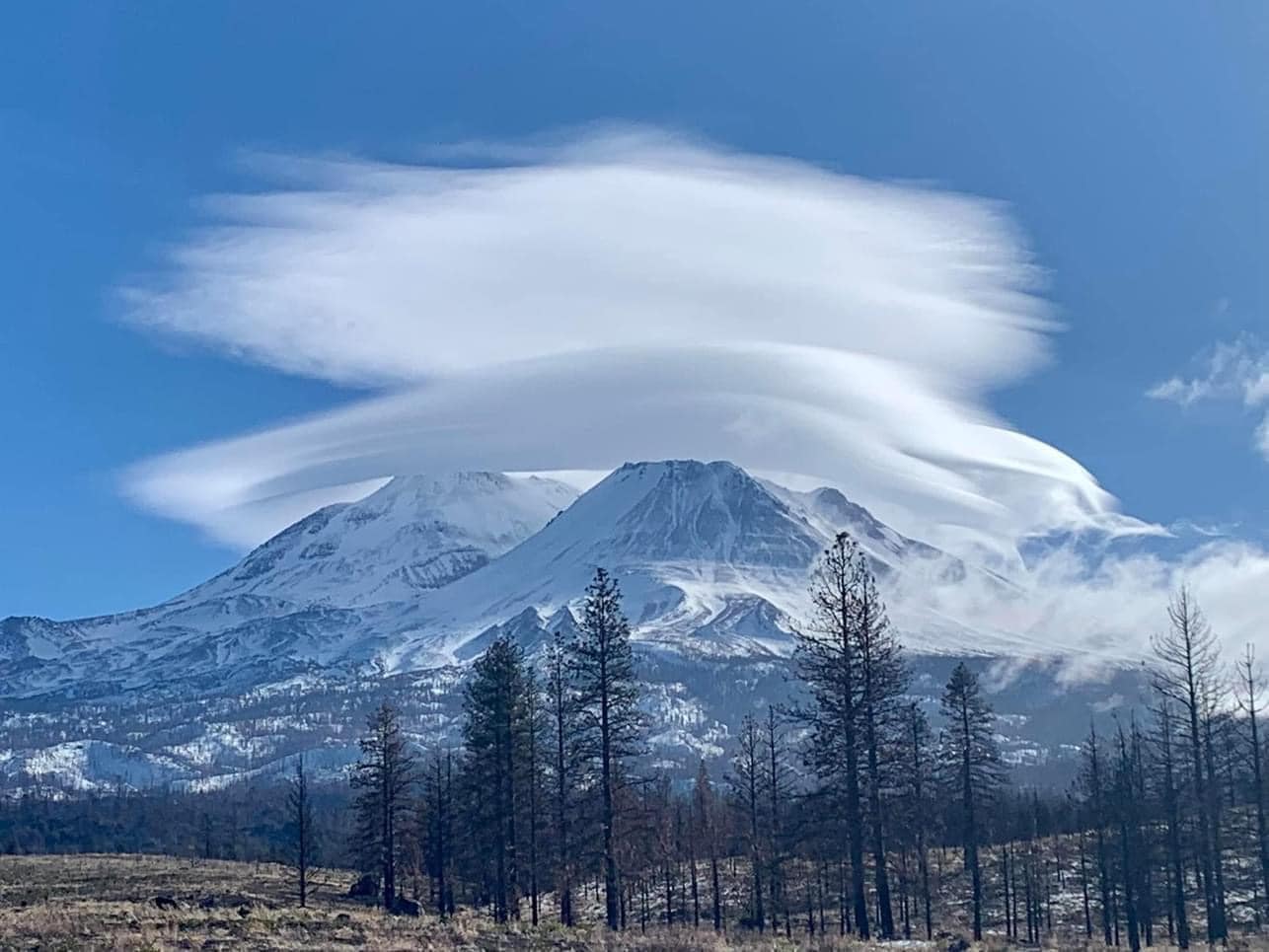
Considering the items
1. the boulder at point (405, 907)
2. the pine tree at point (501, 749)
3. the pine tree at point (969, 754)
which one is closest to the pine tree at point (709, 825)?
the pine tree at point (969, 754)

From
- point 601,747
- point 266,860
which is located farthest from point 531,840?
point 266,860

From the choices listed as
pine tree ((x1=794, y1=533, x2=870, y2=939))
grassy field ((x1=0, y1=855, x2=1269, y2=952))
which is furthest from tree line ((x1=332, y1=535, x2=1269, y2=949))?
grassy field ((x1=0, y1=855, x2=1269, y2=952))

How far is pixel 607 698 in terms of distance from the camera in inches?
1603

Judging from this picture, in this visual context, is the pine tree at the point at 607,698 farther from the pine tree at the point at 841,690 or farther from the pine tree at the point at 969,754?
the pine tree at the point at 969,754

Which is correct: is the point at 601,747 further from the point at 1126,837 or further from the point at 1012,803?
the point at 1012,803

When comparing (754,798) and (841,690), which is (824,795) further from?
(754,798)

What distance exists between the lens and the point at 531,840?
47.2 metres

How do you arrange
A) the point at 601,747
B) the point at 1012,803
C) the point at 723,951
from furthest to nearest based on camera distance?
Answer: the point at 1012,803 → the point at 601,747 → the point at 723,951

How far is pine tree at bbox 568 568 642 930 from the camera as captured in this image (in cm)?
4009

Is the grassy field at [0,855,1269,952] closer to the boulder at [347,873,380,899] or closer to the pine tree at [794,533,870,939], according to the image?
the pine tree at [794,533,870,939]

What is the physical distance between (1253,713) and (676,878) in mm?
49113

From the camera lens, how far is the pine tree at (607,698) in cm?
4009

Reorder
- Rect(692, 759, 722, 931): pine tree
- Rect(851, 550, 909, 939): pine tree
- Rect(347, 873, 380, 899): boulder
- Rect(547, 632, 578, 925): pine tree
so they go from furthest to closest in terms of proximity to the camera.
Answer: Rect(692, 759, 722, 931): pine tree → Rect(347, 873, 380, 899): boulder → Rect(547, 632, 578, 925): pine tree → Rect(851, 550, 909, 939): pine tree

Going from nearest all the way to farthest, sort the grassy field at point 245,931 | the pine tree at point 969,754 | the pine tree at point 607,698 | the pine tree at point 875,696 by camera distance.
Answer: the grassy field at point 245,931 < the pine tree at point 875,696 < the pine tree at point 607,698 < the pine tree at point 969,754
